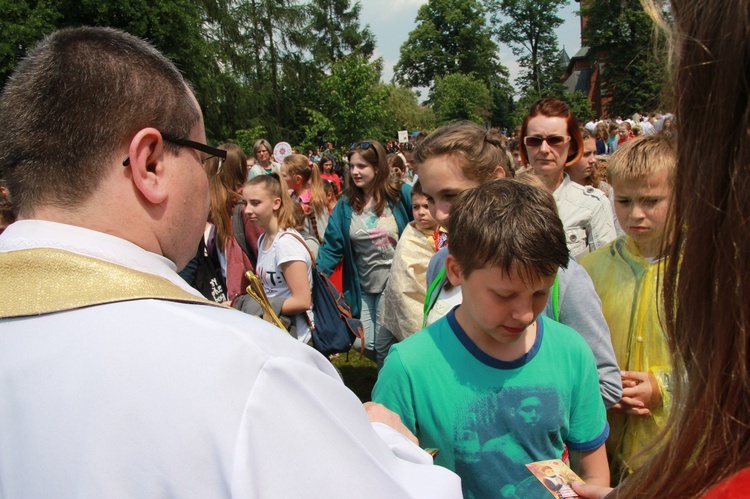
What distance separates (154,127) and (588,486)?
1292mm

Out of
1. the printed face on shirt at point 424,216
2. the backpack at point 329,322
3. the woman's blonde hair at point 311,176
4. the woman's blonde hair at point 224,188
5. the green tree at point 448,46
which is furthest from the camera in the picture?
the green tree at point 448,46

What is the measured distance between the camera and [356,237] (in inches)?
186

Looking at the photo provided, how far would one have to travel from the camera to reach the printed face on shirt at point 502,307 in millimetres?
1673

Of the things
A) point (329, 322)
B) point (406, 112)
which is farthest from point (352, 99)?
point (406, 112)

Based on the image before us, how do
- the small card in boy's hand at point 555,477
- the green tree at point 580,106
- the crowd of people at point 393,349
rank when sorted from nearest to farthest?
1. the crowd of people at point 393,349
2. the small card in boy's hand at point 555,477
3. the green tree at point 580,106

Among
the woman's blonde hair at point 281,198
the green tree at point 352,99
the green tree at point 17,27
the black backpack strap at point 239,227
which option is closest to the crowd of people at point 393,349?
the woman's blonde hair at point 281,198

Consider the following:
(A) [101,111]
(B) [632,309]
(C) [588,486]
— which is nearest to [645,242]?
(B) [632,309]

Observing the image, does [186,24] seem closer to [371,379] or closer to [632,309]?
[371,379]

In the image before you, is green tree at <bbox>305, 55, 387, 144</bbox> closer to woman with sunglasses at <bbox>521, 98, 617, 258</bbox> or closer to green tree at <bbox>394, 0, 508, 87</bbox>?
woman with sunglasses at <bbox>521, 98, 617, 258</bbox>

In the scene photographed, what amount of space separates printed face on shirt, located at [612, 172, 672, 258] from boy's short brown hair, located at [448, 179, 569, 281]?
84 centimetres

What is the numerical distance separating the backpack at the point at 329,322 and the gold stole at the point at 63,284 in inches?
118

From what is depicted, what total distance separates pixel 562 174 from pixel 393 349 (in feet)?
7.88

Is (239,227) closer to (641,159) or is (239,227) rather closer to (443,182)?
(443,182)

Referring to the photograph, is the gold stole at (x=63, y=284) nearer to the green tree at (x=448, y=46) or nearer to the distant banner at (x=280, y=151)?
the distant banner at (x=280, y=151)
